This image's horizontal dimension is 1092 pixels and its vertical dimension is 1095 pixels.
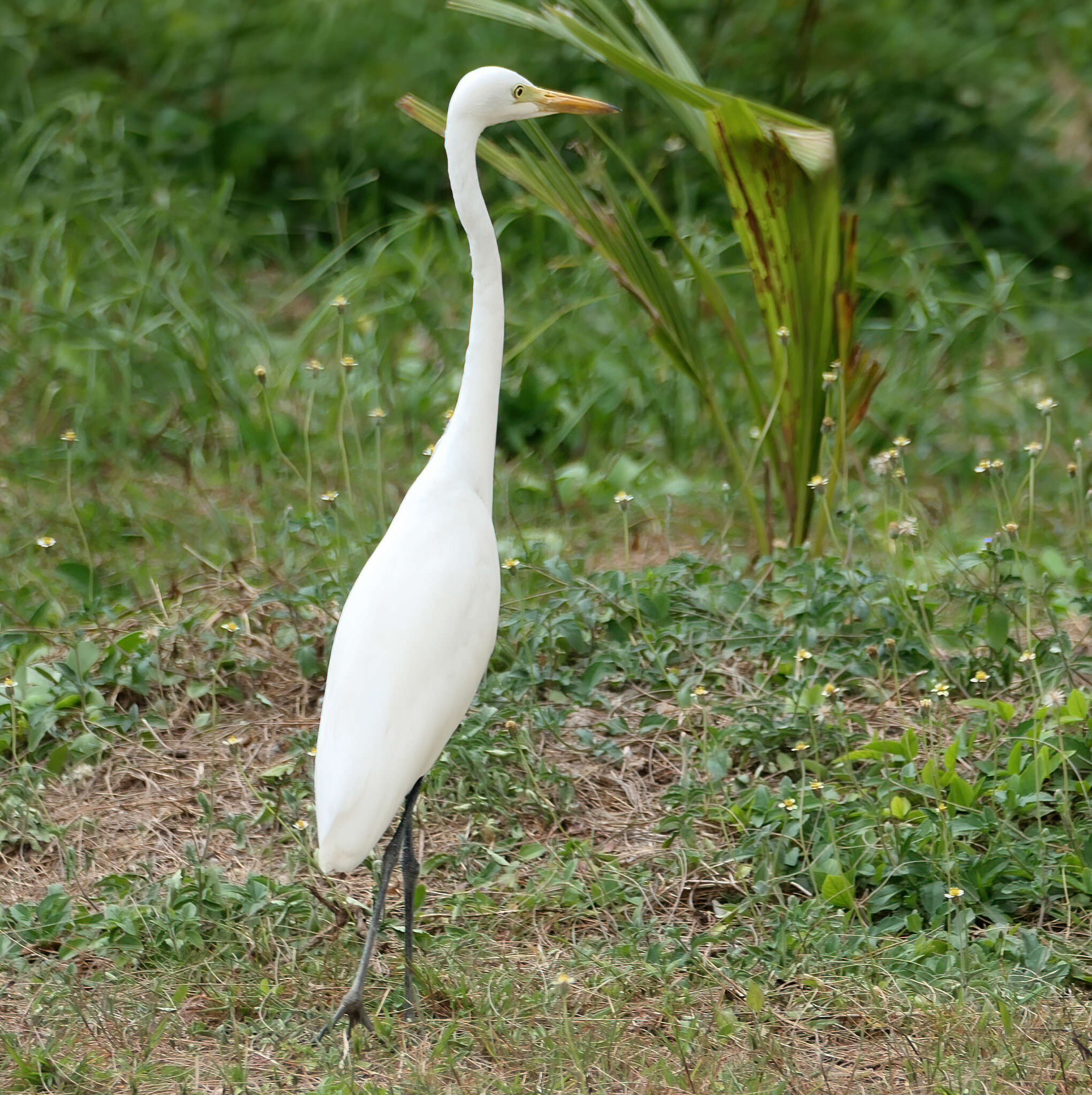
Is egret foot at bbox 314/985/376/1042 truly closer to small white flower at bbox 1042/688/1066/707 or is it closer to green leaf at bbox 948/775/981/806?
green leaf at bbox 948/775/981/806

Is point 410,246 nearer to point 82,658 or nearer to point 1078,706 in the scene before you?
point 82,658

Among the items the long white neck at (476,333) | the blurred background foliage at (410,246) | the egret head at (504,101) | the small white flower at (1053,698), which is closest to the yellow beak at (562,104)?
the egret head at (504,101)

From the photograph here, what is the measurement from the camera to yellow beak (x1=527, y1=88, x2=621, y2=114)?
2500 mm

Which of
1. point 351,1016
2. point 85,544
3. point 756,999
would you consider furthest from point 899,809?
point 85,544

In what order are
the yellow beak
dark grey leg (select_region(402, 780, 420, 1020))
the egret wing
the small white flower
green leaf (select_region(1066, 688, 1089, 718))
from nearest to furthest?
the egret wing
dark grey leg (select_region(402, 780, 420, 1020))
the yellow beak
the small white flower
green leaf (select_region(1066, 688, 1089, 718))

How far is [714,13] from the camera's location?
18.7ft

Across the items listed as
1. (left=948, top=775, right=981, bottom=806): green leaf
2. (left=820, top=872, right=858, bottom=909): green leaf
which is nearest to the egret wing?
(left=820, top=872, right=858, bottom=909): green leaf

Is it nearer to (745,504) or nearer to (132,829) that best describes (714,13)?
(745,504)

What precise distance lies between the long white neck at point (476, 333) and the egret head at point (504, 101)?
0.03m

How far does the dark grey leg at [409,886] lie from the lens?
7.86ft

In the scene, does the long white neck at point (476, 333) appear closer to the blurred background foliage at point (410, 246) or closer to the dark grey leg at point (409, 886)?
the dark grey leg at point (409, 886)

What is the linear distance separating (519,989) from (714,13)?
4420 mm

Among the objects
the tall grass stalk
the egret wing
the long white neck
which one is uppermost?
the long white neck

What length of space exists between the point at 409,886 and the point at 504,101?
136 centimetres
